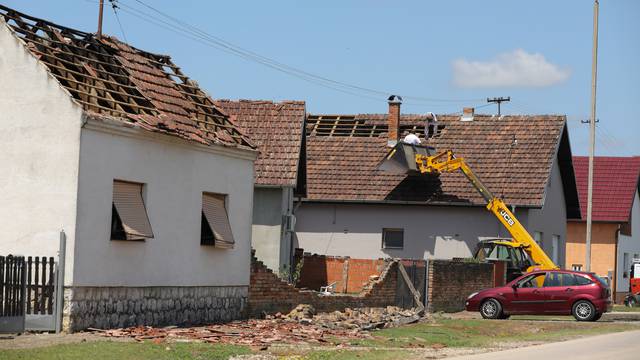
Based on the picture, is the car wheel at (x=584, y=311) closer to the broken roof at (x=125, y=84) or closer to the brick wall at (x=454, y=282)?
the brick wall at (x=454, y=282)

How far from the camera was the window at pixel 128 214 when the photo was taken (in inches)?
896

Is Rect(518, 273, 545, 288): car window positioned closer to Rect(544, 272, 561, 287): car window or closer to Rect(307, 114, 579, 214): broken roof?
Rect(544, 272, 561, 287): car window

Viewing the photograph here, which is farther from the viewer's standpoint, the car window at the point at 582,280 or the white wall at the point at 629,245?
the white wall at the point at 629,245

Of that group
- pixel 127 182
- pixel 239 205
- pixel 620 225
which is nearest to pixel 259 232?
pixel 239 205

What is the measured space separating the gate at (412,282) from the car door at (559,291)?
3.99 meters

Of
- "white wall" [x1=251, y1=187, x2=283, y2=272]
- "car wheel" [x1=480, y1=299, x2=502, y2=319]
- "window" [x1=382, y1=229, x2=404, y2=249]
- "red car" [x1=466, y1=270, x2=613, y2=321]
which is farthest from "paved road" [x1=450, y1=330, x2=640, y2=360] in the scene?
"window" [x1=382, y1=229, x2=404, y2=249]

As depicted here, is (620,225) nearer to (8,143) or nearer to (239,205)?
(239,205)

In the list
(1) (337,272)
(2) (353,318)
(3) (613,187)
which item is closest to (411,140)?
(1) (337,272)

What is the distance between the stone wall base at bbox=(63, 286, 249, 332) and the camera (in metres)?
21.5

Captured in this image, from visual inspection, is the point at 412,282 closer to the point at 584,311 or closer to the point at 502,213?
the point at 584,311

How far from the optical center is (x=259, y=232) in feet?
123

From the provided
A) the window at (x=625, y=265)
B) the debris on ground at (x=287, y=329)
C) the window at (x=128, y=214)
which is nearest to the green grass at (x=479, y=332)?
the debris on ground at (x=287, y=329)

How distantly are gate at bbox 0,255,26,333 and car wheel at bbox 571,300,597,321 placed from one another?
17.5 metres

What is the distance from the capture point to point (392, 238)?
4466 cm
